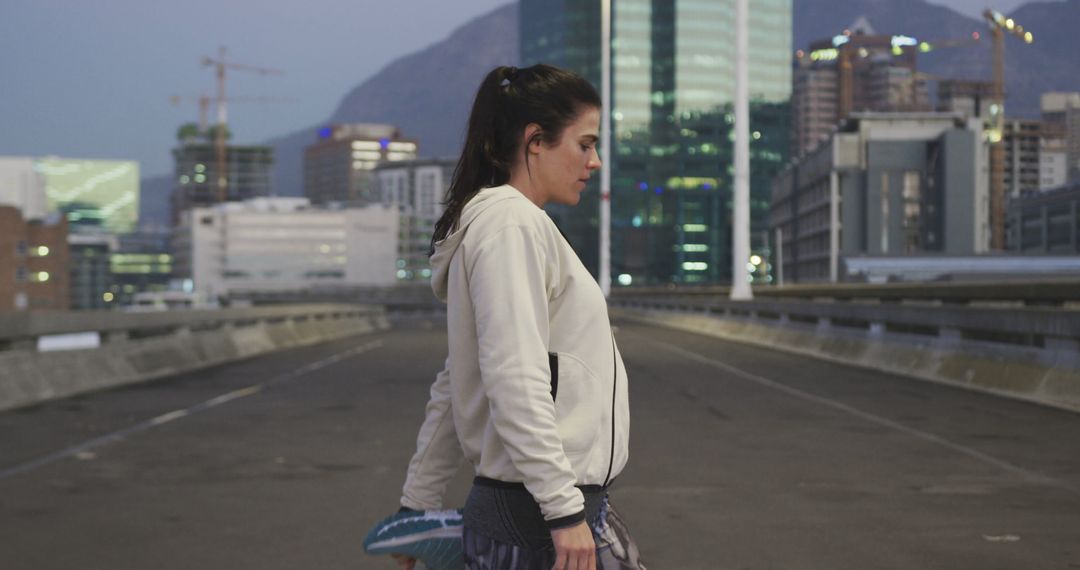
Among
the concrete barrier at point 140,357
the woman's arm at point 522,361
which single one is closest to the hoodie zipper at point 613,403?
the woman's arm at point 522,361

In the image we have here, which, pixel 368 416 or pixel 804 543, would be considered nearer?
pixel 804 543

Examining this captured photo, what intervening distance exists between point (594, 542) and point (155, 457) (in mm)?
9401

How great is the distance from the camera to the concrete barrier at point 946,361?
16.3 metres

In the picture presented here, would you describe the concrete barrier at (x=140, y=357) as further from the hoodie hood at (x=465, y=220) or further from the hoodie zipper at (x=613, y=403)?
the hoodie zipper at (x=613, y=403)

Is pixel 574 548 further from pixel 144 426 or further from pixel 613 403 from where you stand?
pixel 144 426

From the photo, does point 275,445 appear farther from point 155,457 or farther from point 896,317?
point 896,317

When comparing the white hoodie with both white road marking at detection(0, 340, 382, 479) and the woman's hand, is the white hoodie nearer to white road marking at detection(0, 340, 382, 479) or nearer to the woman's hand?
the woman's hand

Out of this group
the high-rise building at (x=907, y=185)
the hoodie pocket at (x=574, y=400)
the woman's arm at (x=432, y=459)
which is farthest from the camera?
the high-rise building at (x=907, y=185)

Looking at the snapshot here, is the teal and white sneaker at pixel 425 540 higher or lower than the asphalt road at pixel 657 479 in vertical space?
higher

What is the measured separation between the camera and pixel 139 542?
8.21 m

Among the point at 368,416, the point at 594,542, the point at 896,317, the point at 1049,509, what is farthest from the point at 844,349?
the point at 594,542

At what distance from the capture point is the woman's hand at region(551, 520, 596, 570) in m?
3.12

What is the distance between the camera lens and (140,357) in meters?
22.6

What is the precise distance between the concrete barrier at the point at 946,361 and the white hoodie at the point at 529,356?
13461mm
